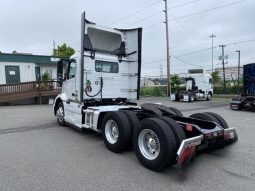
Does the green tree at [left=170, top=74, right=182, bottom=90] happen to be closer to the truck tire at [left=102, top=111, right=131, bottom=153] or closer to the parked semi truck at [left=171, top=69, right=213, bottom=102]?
the parked semi truck at [left=171, top=69, right=213, bottom=102]

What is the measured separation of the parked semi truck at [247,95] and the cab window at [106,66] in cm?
1045

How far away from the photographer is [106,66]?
812cm

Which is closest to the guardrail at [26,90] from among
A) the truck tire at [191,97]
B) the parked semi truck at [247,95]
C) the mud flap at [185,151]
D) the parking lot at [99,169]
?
the parking lot at [99,169]

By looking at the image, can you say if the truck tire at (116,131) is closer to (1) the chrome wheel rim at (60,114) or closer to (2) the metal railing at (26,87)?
(1) the chrome wheel rim at (60,114)

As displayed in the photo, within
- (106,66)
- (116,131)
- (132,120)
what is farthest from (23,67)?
(132,120)

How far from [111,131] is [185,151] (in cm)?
253

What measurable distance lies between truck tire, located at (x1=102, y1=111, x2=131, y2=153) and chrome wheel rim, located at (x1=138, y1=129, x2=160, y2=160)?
609 mm

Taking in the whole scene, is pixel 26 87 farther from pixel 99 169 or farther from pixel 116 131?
pixel 99 169

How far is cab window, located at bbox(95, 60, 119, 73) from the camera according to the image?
7931mm

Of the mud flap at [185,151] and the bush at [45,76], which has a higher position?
the bush at [45,76]

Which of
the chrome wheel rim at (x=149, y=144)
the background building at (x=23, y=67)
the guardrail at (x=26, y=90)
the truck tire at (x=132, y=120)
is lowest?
the chrome wheel rim at (x=149, y=144)

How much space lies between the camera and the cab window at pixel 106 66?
7931mm

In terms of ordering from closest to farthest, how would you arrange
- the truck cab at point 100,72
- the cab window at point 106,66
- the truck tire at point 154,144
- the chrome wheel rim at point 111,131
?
the truck tire at point 154,144 < the chrome wheel rim at point 111,131 < the truck cab at point 100,72 < the cab window at point 106,66

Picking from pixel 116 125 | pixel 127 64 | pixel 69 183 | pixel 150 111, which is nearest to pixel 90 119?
pixel 116 125
